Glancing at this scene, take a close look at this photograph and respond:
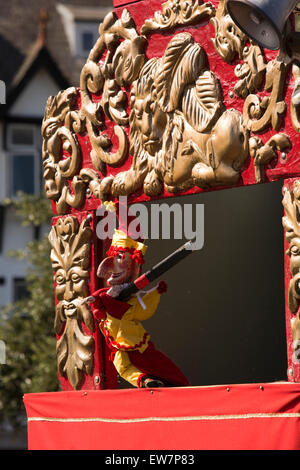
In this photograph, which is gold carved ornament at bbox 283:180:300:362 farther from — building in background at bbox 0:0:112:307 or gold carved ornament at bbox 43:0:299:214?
building in background at bbox 0:0:112:307

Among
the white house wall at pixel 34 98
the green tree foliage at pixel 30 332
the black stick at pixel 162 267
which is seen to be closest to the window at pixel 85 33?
the white house wall at pixel 34 98

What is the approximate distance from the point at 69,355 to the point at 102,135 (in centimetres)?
136

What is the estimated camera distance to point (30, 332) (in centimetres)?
1491

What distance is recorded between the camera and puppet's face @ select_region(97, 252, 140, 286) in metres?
6.94

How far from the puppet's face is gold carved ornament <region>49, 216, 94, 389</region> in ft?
0.99

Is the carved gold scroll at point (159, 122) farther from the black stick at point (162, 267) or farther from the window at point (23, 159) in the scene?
the window at point (23, 159)

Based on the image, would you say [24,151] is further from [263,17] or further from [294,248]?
[263,17]

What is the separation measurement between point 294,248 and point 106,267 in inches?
57.2

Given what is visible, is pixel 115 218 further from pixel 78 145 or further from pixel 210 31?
pixel 210 31

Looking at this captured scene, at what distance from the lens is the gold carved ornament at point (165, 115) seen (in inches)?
244

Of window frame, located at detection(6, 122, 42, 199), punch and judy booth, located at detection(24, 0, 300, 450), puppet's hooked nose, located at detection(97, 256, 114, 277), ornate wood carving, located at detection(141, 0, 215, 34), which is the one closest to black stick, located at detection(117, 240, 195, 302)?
punch and judy booth, located at detection(24, 0, 300, 450)

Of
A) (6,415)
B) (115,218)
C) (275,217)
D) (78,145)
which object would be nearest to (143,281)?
(115,218)

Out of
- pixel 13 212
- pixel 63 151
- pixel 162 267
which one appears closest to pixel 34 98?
pixel 13 212
